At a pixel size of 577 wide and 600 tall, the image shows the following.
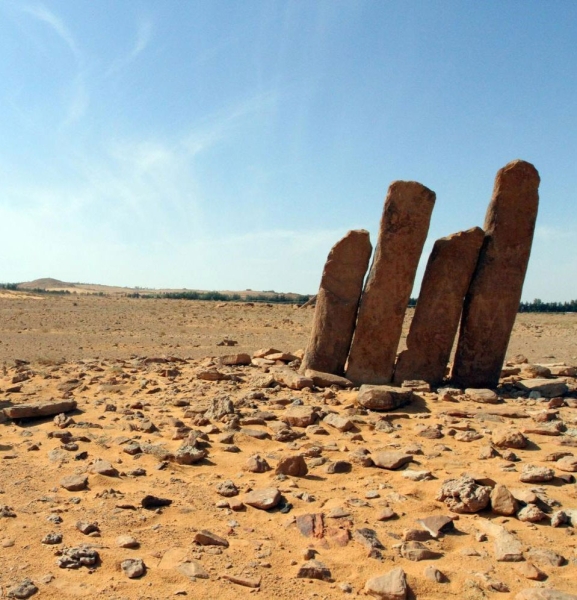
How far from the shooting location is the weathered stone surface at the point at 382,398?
7.82m

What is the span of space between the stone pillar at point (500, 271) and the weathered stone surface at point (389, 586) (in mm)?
6171

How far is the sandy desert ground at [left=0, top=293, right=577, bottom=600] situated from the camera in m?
4.00

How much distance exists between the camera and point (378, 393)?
310 inches

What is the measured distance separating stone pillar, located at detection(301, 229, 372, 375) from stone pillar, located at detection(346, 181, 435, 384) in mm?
234

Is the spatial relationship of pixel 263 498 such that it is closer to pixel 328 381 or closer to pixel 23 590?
pixel 23 590

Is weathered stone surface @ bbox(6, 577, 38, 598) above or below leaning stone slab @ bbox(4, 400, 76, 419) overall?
below

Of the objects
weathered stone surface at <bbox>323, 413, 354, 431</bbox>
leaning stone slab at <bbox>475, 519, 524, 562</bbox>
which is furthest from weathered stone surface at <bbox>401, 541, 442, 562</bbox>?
weathered stone surface at <bbox>323, 413, 354, 431</bbox>

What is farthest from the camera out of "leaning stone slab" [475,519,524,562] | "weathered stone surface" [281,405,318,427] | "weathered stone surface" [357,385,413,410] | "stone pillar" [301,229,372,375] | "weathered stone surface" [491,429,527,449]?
"stone pillar" [301,229,372,375]

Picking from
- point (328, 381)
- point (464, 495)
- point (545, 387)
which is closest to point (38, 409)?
point (328, 381)

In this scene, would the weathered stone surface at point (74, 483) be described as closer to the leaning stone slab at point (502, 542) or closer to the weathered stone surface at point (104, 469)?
the weathered stone surface at point (104, 469)

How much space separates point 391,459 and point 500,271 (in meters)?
4.73

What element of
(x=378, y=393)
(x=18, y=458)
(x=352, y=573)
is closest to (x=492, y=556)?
(x=352, y=573)

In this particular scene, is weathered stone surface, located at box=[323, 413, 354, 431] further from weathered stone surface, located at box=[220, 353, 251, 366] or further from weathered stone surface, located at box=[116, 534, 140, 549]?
weathered stone surface, located at box=[220, 353, 251, 366]

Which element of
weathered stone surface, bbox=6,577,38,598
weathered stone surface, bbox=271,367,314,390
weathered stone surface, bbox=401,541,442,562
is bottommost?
weathered stone surface, bbox=6,577,38,598
